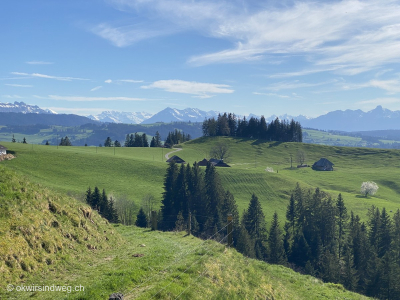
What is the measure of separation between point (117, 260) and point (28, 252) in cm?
500

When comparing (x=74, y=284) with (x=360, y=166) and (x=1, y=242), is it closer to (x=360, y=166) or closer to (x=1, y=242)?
(x=1, y=242)

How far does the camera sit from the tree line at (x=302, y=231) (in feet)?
209

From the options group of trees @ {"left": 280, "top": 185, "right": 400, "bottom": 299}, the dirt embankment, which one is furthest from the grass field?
group of trees @ {"left": 280, "top": 185, "right": 400, "bottom": 299}

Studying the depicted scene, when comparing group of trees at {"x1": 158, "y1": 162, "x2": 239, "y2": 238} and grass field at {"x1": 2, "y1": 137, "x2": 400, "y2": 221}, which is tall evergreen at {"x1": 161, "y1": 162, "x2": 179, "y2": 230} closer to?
group of trees at {"x1": 158, "y1": 162, "x2": 239, "y2": 238}

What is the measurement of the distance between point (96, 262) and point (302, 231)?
75.6 metres

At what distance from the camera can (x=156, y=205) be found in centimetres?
8612

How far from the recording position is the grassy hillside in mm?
13594

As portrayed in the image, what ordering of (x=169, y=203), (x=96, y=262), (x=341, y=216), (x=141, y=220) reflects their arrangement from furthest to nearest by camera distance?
(x=169, y=203), (x=341, y=216), (x=141, y=220), (x=96, y=262)

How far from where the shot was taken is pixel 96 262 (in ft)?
57.6

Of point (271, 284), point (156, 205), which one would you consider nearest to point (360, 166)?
point (156, 205)

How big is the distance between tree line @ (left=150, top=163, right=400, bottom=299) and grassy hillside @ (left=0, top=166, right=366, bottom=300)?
42.0 m

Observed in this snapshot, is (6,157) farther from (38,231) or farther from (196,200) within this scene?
(38,231)

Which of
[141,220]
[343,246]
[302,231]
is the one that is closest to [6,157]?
[141,220]

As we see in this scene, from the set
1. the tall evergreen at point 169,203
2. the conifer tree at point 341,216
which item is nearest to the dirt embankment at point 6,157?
the tall evergreen at point 169,203
